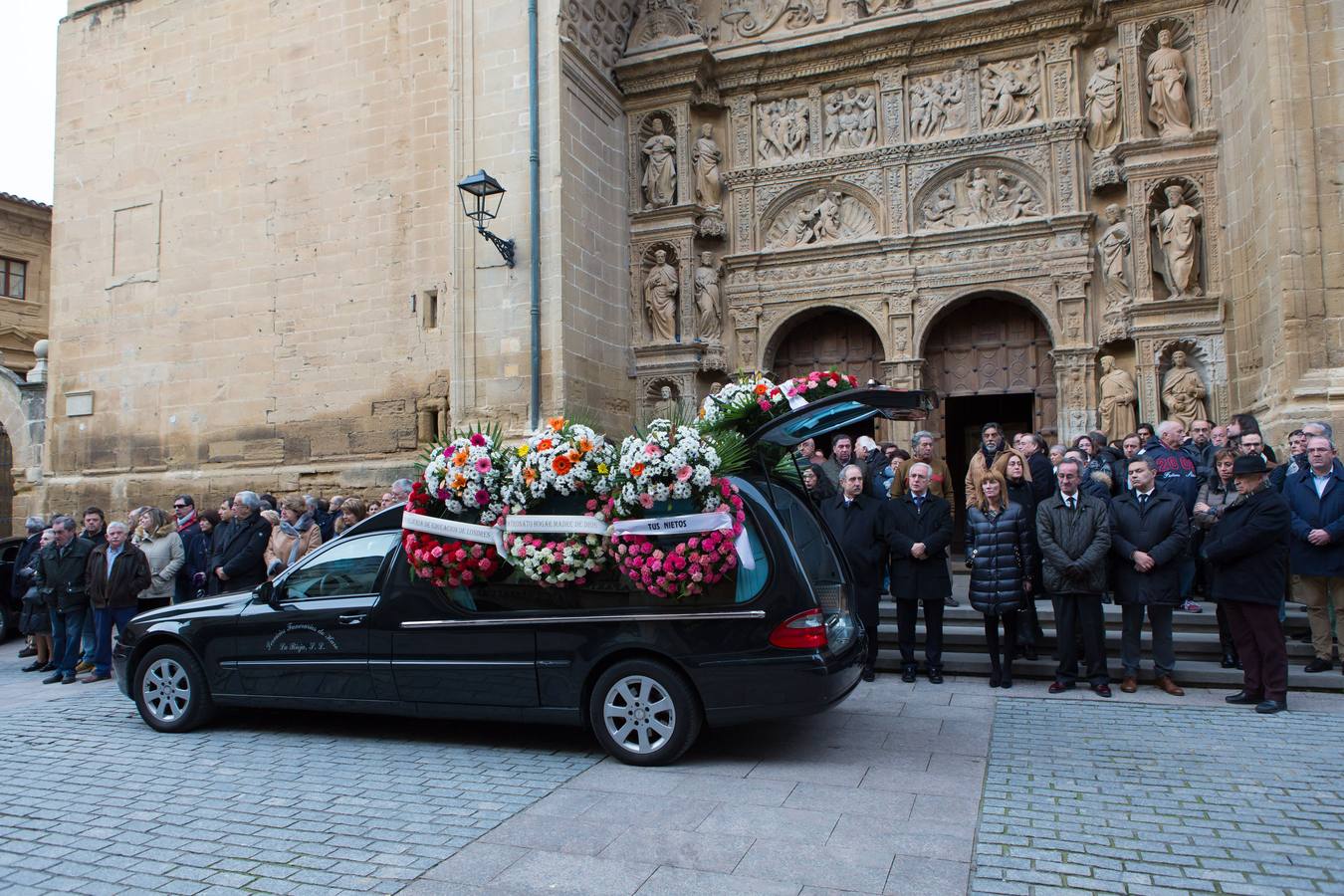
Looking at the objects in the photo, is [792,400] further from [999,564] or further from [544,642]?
[999,564]

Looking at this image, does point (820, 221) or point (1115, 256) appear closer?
point (1115, 256)

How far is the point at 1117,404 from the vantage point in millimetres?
11273

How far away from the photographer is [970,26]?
12477mm

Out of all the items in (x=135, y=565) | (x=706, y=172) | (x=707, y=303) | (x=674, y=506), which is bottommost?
(x=135, y=565)

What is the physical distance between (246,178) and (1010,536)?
13.0 metres

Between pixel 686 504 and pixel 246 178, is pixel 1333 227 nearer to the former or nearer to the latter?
pixel 686 504

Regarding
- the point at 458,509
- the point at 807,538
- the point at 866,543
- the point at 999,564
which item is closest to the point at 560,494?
the point at 458,509

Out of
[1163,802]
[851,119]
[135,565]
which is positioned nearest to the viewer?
[1163,802]

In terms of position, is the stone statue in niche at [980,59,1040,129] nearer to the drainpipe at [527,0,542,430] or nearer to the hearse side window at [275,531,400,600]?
the drainpipe at [527,0,542,430]

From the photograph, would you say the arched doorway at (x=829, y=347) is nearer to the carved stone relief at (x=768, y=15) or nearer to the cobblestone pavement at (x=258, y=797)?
the carved stone relief at (x=768, y=15)

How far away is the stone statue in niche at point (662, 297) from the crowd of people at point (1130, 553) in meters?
5.94

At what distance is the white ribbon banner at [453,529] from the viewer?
5.80 meters

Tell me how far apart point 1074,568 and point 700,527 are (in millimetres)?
3290

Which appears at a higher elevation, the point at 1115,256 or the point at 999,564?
the point at 1115,256
